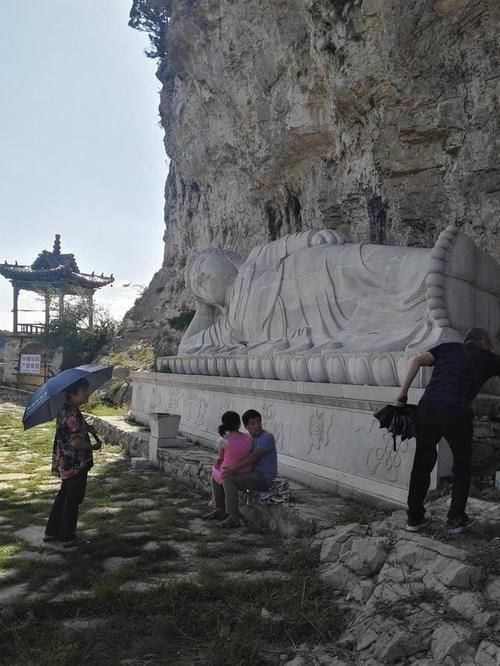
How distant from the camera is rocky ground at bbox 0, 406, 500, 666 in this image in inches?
75.4

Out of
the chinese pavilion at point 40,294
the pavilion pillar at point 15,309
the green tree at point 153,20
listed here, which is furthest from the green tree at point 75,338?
the green tree at point 153,20

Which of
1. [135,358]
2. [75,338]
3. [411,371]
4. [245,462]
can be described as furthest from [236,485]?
[75,338]

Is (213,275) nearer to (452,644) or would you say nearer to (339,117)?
(339,117)

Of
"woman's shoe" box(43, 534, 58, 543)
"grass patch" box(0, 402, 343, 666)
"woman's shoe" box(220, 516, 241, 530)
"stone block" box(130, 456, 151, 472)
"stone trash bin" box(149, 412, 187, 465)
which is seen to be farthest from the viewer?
"stone trash bin" box(149, 412, 187, 465)

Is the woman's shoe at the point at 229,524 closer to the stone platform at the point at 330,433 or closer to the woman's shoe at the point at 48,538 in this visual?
the stone platform at the point at 330,433

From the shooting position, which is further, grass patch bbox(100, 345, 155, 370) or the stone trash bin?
grass patch bbox(100, 345, 155, 370)

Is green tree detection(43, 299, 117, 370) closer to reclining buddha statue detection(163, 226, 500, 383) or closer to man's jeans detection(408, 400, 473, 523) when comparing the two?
reclining buddha statue detection(163, 226, 500, 383)

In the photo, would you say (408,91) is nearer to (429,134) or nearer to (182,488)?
(429,134)

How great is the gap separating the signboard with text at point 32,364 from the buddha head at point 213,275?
14.4 metres

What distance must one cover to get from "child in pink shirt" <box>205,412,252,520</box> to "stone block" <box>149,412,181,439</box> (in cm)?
226

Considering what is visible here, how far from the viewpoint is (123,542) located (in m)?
3.25

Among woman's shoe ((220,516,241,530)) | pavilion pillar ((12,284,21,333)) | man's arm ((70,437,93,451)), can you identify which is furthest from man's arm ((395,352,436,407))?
pavilion pillar ((12,284,21,333))

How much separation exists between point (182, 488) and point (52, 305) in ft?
66.3

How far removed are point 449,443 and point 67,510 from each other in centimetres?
212
